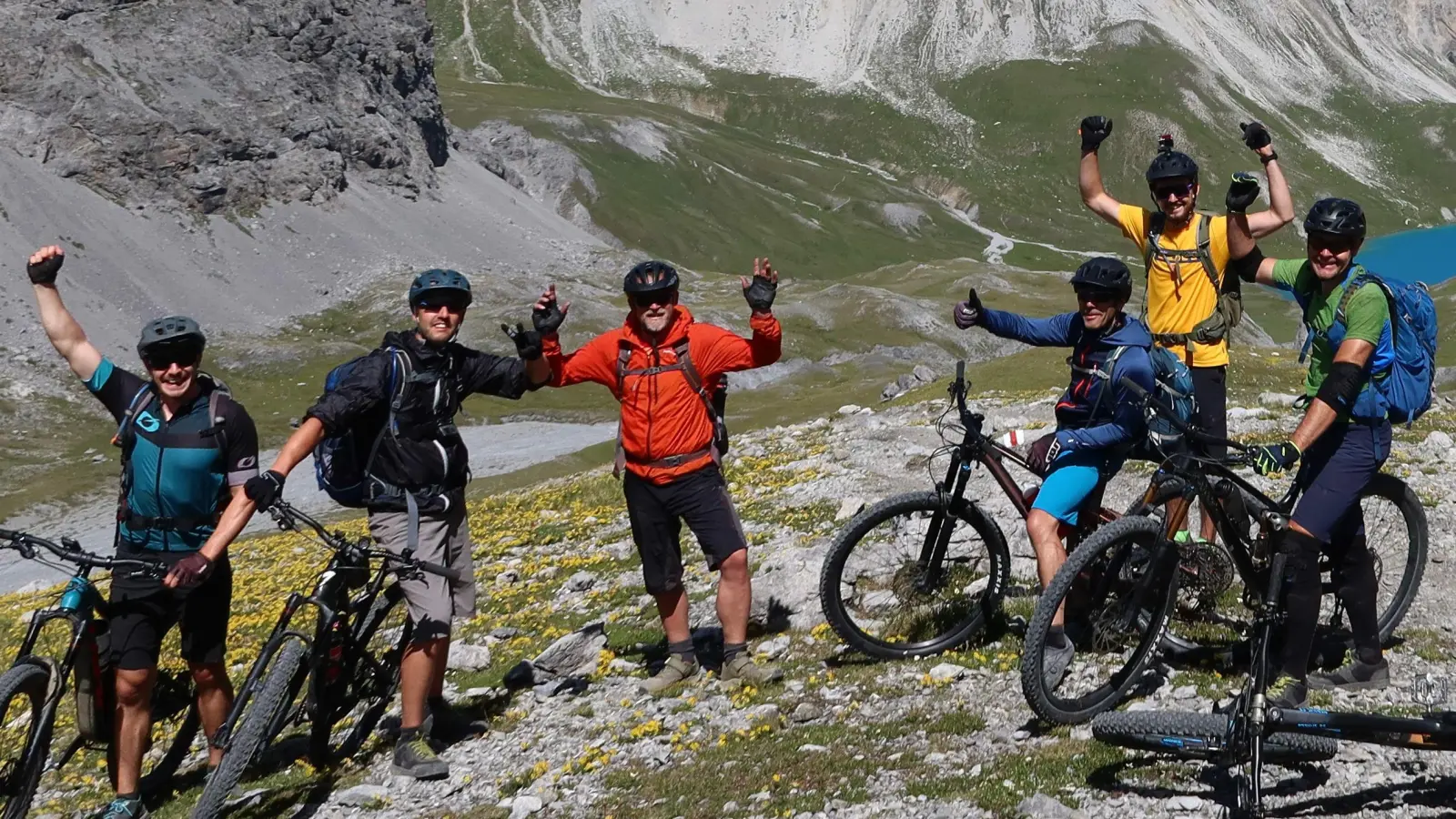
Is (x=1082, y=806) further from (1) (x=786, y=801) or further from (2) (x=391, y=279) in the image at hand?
(2) (x=391, y=279)

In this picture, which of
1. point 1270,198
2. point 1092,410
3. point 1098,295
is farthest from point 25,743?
point 1270,198

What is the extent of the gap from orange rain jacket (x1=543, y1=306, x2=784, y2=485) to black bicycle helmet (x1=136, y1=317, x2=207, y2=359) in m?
3.08

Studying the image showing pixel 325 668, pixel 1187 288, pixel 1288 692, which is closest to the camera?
Result: pixel 1288 692

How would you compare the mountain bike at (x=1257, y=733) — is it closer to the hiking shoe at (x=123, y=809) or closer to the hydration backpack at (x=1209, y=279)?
the hydration backpack at (x=1209, y=279)

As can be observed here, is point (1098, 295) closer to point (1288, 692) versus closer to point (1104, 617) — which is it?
point (1104, 617)

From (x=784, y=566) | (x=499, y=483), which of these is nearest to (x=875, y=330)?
(x=499, y=483)

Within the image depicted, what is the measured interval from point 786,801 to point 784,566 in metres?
5.32

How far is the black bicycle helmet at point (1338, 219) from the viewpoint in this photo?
8.91 meters

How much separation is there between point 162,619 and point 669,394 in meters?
4.94

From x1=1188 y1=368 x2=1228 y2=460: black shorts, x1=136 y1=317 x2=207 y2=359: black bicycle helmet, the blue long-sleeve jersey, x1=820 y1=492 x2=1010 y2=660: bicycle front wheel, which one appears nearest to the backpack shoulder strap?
x1=1188 y1=368 x2=1228 y2=460: black shorts

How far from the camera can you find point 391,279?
137500 mm

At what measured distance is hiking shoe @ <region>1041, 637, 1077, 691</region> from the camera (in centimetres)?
911

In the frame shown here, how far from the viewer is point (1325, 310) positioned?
30.3 feet

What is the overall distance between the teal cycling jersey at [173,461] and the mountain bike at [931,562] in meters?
5.58
